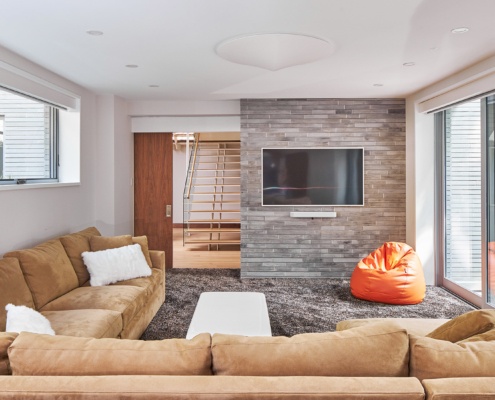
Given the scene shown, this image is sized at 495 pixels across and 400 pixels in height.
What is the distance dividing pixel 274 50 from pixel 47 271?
8.24 ft

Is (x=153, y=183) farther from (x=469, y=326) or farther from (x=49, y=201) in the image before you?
(x=469, y=326)

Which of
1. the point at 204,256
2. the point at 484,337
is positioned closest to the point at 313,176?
the point at 204,256

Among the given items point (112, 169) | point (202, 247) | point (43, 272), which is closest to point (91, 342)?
point (43, 272)

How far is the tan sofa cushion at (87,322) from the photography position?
289cm

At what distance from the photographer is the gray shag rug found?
13.5ft

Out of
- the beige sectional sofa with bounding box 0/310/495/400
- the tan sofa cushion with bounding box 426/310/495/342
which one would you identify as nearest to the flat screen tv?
the tan sofa cushion with bounding box 426/310/495/342

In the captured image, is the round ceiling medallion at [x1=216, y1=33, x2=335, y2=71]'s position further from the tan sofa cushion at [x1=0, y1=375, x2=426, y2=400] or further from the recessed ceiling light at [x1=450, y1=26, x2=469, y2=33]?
the tan sofa cushion at [x1=0, y1=375, x2=426, y2=400]

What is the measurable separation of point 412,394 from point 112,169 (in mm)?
5083

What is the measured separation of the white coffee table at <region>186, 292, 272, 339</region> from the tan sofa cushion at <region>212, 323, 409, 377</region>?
57.9 inches

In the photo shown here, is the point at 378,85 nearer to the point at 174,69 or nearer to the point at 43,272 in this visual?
the point at 174,69

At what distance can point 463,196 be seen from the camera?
16.8ft

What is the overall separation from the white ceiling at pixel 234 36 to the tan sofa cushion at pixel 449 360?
2038 millimetres

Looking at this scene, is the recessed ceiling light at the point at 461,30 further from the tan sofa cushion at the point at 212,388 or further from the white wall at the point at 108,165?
the white wall at the point at 108,165

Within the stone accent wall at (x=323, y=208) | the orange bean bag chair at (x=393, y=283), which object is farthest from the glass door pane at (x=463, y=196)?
the stone accent wall at (x=323, y=208)
